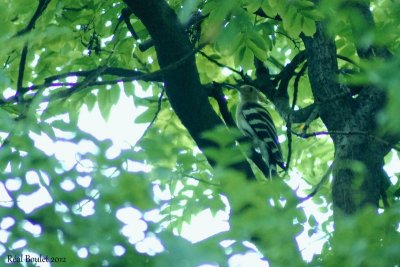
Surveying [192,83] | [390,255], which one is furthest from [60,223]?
[192,83]

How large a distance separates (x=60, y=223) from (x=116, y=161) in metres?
0.32

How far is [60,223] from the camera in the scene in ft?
8.99

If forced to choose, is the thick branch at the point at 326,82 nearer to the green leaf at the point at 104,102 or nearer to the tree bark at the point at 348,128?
the tree bark at the point at 348,128

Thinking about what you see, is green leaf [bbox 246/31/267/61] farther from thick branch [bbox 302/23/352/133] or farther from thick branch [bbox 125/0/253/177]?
thick branch [bbox 125/0/253/177]

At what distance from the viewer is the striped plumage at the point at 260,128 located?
8134 millimetres

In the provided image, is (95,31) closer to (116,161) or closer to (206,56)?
(206,56)

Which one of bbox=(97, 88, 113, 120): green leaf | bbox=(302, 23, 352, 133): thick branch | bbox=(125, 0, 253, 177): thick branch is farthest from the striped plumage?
bbox=(125, 0, 253, 177): thick branch

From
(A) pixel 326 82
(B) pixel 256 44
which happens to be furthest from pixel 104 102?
(A) pixel 326 82

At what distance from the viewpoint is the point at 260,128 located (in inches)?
336

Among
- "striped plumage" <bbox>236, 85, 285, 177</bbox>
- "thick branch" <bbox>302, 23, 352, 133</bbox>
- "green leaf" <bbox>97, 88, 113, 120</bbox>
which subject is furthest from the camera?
"striped plumage" <bbox>236, 85, 285, 177</bbox>

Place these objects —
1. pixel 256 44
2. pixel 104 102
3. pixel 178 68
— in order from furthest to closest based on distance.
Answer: pixel 104 102 → pixel 256 44 → pixel 178 68

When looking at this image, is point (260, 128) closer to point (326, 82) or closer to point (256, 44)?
point (256, 44)

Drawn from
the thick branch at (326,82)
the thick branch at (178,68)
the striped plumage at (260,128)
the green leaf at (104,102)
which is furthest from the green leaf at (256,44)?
the striped plumage at (260,128)

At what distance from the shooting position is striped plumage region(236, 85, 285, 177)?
8.13 m
